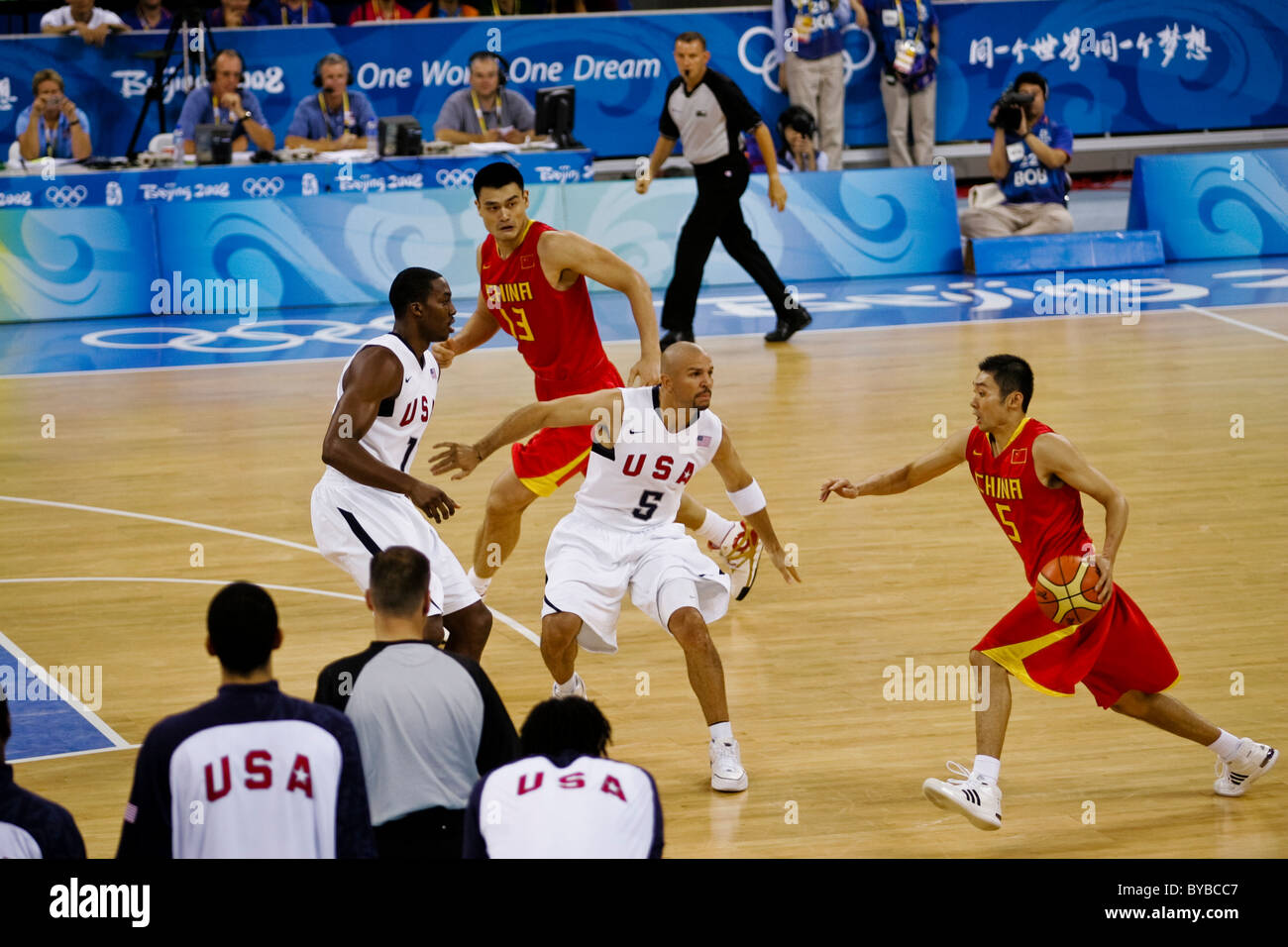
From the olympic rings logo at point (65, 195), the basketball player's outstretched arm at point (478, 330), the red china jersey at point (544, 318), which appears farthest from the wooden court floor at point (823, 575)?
the olympic rings logo at point (65, 195)

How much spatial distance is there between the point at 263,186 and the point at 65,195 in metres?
1.78

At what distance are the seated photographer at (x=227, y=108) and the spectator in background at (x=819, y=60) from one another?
5.88 meters

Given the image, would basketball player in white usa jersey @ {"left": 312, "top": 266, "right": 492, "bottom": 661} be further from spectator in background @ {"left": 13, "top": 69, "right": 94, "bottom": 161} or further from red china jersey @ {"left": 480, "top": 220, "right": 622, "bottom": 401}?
spectator in background @ {"left": 13, "top": 69, "right": 94, "bottom": 161}

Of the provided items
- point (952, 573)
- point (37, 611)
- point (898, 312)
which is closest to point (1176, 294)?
point (898, 312)

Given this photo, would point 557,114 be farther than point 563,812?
Yes

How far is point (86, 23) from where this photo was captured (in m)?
16.4

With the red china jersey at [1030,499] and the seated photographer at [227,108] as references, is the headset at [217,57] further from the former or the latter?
the red china jersey at [1030,499]

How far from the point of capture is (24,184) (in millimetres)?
14422

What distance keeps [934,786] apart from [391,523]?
7.13ft

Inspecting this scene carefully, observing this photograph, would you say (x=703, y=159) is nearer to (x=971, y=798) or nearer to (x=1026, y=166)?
(x=1026, y=166)

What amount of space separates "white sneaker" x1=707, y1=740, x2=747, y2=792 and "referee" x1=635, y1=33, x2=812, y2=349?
7394mm

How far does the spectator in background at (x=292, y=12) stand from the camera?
57.1 feet

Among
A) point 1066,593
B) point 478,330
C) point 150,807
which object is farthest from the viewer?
point 478,330

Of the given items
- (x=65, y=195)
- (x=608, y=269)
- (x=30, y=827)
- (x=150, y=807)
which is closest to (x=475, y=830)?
(x=150, y=807)
